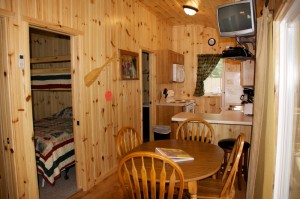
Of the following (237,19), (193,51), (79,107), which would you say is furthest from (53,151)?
(193,51)

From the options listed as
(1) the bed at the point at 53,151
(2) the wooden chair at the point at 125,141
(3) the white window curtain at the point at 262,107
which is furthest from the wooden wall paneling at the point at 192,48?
(3) the white window curtain at the point at 262,107

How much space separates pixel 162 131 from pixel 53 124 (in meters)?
2.16

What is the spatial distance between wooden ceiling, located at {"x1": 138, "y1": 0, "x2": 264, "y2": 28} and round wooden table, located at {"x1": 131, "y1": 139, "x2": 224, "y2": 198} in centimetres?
247

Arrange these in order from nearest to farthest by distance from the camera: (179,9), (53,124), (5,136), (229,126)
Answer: (5,136) < (229,126) < (53,124) < (179,9)

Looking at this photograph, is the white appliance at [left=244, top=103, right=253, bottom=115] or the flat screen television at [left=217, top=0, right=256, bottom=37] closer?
the flat screen television at [left=217, top=0, right=256, bottom=37]

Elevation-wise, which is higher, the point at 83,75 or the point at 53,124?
the point at 83,75

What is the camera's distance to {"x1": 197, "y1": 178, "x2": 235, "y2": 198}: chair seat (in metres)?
1.91

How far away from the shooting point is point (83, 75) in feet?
9.70

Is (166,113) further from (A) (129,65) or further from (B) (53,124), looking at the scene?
(B) (53,124)

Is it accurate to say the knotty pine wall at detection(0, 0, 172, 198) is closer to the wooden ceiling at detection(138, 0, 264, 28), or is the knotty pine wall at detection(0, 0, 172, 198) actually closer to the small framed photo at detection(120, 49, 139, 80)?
the small framed photo at detection(120, 49, 139, 80)

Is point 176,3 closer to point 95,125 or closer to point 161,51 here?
point 161,51

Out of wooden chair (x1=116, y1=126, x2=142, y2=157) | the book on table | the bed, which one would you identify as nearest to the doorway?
the bed

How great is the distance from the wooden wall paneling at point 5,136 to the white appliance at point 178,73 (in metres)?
3.94

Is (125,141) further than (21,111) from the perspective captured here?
Yes
